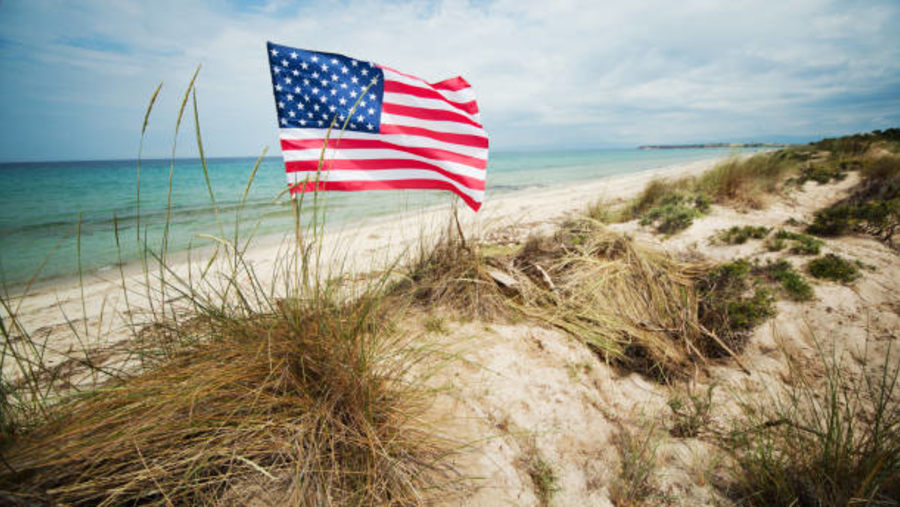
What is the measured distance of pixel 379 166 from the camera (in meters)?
3.33

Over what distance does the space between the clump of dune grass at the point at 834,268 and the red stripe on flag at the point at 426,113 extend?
14.0 ft

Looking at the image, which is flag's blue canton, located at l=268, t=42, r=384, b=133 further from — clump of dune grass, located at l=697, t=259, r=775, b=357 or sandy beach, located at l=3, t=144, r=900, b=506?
clump of dune grass, located at l=697, t=259, r=775, b=357

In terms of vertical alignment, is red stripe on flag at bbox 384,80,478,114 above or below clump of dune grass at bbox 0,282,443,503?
above

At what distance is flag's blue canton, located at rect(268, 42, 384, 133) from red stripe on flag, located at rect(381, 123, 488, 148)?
22 cm

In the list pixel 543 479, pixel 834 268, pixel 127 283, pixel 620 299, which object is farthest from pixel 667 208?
pixel 127 283

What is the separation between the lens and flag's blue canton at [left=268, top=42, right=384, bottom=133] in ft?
9.69

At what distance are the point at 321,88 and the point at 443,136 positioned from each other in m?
1.28

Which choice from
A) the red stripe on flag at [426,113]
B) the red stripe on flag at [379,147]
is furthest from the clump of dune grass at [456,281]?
the red stripe on flag at [426,113]

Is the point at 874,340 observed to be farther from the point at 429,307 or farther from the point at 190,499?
the point at 190,499

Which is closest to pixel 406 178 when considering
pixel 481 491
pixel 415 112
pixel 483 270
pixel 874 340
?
pixel 415 112

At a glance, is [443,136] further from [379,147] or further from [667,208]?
[667,208]

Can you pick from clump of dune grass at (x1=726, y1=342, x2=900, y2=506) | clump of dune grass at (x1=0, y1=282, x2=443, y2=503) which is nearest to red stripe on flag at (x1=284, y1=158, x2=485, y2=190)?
clump of dune grass at (x1=0, y1=282, x2=443, y2=503)

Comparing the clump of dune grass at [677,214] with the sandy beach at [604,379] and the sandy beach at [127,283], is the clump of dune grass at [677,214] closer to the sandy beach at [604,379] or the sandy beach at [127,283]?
the sandy beach at [604,379]

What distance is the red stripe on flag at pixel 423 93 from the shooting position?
131 inches
